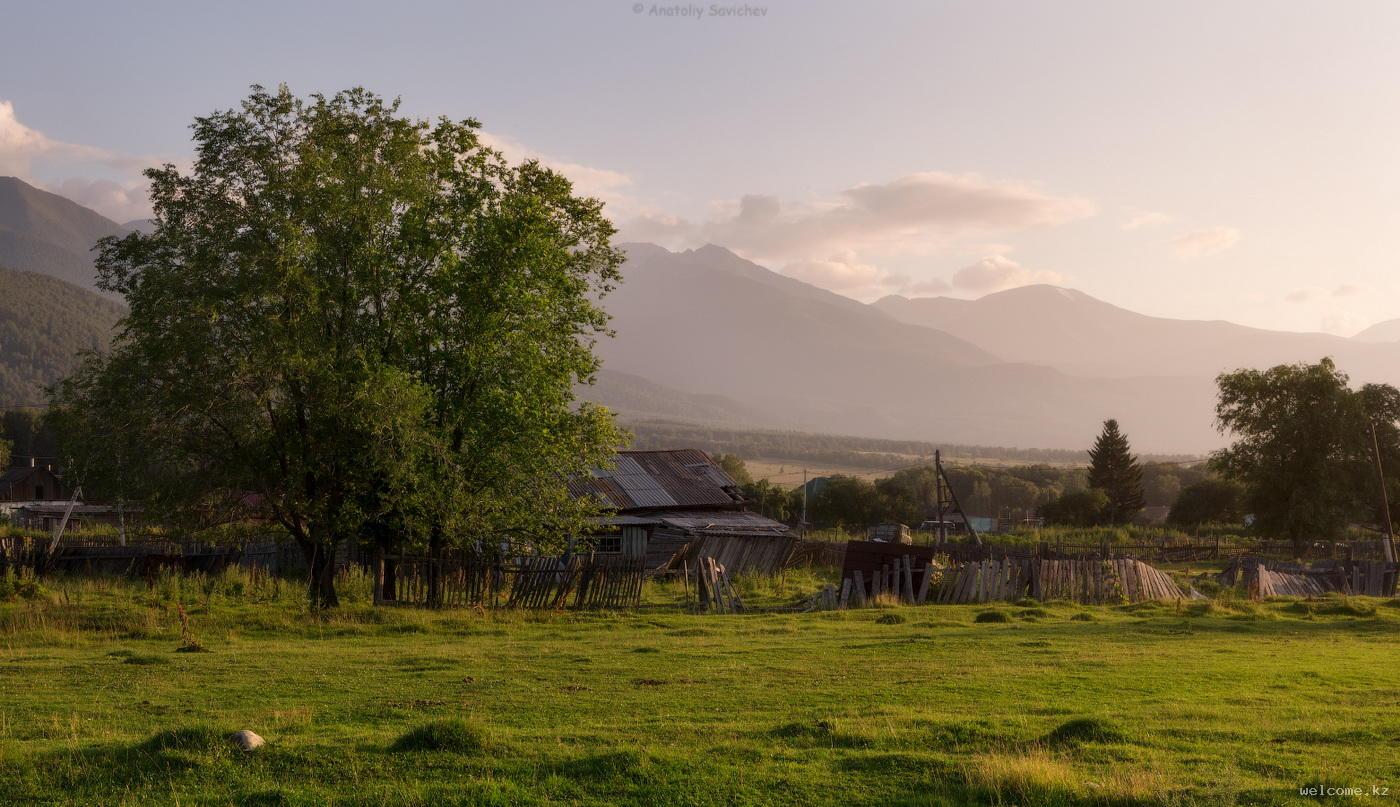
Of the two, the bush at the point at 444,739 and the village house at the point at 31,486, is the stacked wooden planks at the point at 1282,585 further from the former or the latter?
the village house at the point at 31,486

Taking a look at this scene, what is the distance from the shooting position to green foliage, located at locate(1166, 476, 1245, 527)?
80.6 metres

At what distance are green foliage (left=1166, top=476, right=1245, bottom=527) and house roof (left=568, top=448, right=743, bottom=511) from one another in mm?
42008

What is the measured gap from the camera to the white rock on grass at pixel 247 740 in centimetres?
1002

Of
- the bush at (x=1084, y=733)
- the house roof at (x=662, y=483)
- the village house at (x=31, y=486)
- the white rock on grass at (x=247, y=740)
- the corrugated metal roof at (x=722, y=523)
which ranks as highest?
the house roof at (x=662, y=483)

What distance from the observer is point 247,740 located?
1011cm

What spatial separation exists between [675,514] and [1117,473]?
184 feet

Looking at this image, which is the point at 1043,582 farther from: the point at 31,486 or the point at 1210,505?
the point at 31,486

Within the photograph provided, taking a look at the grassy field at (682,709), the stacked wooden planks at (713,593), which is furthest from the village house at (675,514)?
the grassy field at (682,709)

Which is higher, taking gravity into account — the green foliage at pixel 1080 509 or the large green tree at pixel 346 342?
the large green tree at pixel 346 342

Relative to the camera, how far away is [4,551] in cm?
3438

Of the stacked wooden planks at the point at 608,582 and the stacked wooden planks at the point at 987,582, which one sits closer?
the stacked wooden planks at the point at 608,582

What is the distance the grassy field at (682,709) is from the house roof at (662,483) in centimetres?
2348

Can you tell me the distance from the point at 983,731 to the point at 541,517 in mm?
18040

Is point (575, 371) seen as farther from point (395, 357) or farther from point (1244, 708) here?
point (1244, 708)
